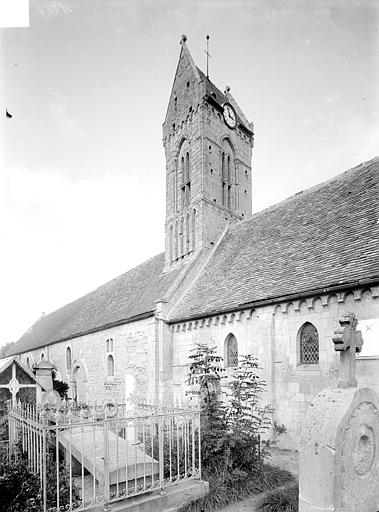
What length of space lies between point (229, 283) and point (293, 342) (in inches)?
172

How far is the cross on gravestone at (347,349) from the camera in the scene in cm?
561

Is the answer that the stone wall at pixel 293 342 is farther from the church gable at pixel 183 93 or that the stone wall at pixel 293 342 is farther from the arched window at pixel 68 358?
the arched window at pixel 68 358

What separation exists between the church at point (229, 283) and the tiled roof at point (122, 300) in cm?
15

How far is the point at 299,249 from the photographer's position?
13.5 meters

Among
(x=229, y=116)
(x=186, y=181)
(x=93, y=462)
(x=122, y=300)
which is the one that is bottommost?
(x=93, y=462)

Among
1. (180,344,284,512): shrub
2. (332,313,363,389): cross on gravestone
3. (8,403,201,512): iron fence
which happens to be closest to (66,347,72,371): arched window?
(8,403,201,512): iron fence

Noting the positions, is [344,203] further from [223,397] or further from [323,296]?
[223,397]

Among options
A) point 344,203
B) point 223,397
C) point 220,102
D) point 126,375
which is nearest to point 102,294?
point 126,375

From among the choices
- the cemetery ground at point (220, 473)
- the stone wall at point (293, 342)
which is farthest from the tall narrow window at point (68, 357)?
the cemetery ground at point (220, 473)

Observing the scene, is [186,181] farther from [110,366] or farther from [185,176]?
[110,366]

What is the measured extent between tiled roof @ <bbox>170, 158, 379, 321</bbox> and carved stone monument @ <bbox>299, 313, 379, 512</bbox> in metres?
4.52

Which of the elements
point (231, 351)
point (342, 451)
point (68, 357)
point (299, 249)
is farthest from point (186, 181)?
point (342, 451)

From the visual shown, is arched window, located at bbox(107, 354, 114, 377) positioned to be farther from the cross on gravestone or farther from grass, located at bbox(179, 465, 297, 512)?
the cross on gravestone

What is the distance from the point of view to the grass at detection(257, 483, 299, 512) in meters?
5.96
